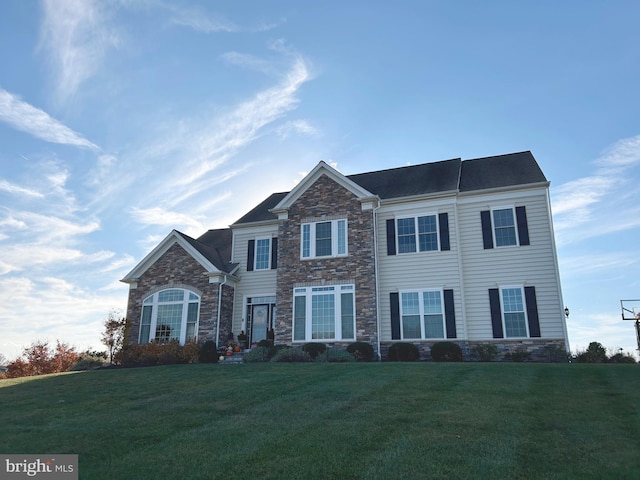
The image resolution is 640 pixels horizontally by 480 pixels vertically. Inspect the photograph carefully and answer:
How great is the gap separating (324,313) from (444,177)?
28.0ft

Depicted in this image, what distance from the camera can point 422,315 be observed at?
800 inches

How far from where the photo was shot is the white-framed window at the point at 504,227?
66.1 ft

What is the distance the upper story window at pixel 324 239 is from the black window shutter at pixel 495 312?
654cm

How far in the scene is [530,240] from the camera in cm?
1980

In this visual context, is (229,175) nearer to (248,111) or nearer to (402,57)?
(248,111)

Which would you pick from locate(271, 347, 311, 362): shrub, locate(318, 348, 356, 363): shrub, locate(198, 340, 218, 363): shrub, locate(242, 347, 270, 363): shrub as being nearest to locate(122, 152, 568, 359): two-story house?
locate(198, 340, 218, 363): shrub

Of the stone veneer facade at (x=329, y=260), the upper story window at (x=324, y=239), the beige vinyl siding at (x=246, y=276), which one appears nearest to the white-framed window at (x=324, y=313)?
the stone veneer facade at (x=329, y=260)

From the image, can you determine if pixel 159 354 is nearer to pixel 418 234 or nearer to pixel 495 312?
pixel 418 234

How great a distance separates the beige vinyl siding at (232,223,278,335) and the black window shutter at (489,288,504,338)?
33.6 feet

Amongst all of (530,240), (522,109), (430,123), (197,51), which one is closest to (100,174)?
(197,51)

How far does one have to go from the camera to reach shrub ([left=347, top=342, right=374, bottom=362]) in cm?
1928

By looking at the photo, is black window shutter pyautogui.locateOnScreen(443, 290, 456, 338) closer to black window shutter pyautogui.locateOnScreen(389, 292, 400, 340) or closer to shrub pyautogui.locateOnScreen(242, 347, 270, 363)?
black window shutter pyautogui.locateOnScreen(389, 292, 400, 340)

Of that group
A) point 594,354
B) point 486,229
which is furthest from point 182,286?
point 594,354

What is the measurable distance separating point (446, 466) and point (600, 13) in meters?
14.8
